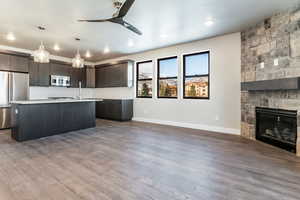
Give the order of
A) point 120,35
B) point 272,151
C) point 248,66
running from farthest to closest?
point 120,35 → point 248,66 → point 272,151

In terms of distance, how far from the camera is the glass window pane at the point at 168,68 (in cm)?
587

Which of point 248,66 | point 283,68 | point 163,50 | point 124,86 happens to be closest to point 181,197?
point 283,68

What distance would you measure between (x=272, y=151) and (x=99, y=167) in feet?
10.6

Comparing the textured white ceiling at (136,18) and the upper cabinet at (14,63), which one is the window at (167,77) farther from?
the upper cabinet at (14,63)

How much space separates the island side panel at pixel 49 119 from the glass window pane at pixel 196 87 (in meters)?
3.23

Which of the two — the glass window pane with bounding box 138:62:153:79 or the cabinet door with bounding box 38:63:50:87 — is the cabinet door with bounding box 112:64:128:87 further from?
the cabinet door with bounding box 38:63:50:87

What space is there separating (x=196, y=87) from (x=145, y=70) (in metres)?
2.32

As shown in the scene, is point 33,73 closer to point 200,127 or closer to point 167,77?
point 167,77

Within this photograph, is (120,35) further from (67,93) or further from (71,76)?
(67,93)

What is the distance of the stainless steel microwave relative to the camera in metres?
6.61

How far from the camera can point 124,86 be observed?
22.8 ft

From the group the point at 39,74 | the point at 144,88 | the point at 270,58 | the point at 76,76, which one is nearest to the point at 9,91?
the point at 39,74

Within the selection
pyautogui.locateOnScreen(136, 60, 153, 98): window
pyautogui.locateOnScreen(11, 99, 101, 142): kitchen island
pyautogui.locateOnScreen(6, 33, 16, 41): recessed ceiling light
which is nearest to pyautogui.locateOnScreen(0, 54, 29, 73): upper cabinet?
pyautogui.locateOnScreen(6, 33, 16, 41): recessed ceiling light

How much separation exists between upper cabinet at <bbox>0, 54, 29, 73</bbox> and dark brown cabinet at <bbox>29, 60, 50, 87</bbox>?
0.25 m
